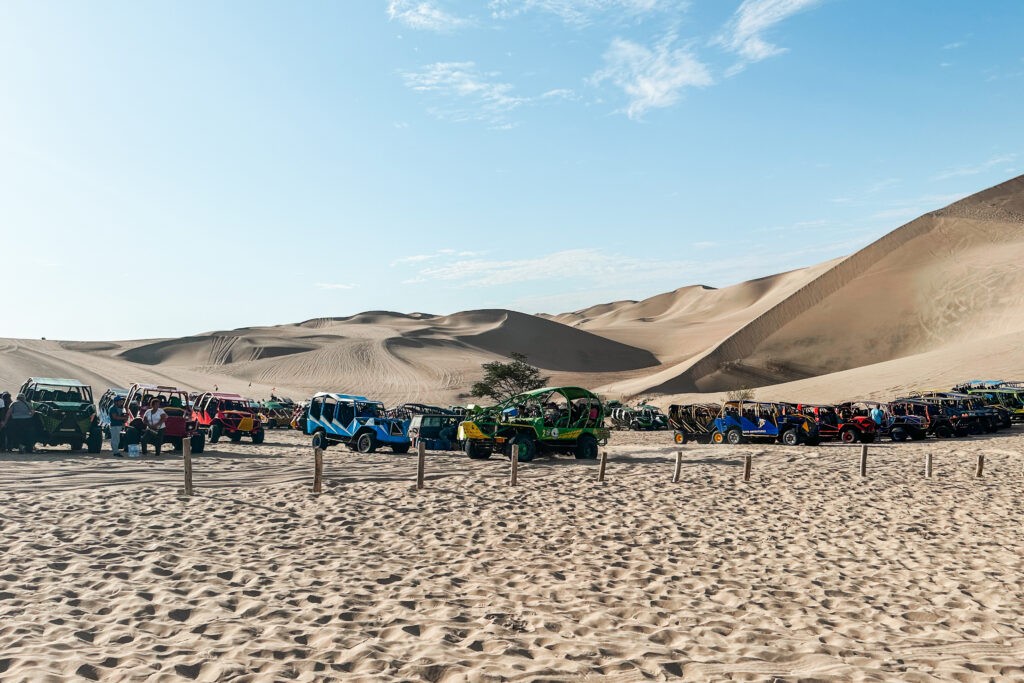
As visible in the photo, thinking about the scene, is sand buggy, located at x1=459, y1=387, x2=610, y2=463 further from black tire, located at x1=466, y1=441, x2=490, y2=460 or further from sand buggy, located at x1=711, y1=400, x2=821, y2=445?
sand buggy, located at x1=711, y1=400, x2=821, y2=445

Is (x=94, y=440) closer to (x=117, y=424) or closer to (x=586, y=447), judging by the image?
(x=117, y=424)

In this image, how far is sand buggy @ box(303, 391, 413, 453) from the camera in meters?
22.6

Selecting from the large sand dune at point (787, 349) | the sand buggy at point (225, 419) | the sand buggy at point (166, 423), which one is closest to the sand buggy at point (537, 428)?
the sand buggy at point (166, 423)

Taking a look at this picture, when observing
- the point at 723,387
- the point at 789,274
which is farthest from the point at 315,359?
the point at 789,274

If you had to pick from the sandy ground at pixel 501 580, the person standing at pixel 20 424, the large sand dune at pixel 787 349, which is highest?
the large sand dune at pixel 787 349

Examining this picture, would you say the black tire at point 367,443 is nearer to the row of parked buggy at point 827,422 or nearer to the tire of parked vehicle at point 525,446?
the tire of parked vehicle at point 525,446

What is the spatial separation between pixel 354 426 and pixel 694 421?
42.9 feet

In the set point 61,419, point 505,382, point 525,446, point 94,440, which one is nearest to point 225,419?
→ point 94,440

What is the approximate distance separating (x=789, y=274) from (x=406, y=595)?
192 m

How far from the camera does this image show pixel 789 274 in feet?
609

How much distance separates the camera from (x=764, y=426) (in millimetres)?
26594

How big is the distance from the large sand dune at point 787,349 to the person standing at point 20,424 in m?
37.8

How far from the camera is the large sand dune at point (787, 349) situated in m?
58.5

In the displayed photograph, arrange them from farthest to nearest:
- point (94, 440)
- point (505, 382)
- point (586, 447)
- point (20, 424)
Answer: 1. point (505, 382)
2. point (586, 447)
3. point (94, 440)
4. point (20, 424)
